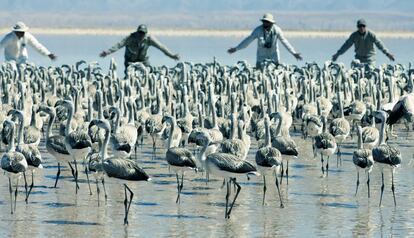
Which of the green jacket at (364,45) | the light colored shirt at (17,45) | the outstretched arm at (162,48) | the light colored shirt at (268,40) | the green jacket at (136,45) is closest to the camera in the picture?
the outstretched arm at (162,48)

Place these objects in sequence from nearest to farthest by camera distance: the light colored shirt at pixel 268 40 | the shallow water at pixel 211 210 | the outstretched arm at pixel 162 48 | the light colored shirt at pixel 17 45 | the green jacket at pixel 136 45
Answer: the shallow water at pixel 211 210 → the outstretched arm at pixel 162 48 → the light colored shirt at pixel 17 45 → the green jacket at pixel 136 45 → the light colored shirt at pixel 268 40

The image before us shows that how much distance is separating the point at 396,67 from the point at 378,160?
1796cm

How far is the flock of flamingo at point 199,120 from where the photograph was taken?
651 inches

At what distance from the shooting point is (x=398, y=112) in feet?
67.8

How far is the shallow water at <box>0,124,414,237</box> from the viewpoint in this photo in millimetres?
14820

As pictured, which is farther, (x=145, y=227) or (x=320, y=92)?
(x=320, y=92)

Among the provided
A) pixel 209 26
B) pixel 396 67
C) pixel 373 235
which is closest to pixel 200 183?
pixel 373 235

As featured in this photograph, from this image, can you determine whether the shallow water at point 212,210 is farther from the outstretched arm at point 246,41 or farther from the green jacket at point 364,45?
the green jacket at point 364,45

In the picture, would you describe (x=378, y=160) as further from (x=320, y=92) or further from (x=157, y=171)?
(x=320, y=92)

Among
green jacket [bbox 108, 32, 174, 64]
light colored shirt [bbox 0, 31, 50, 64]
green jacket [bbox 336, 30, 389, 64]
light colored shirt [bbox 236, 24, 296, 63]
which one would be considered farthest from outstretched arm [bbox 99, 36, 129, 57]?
green jacket [bbox 336, 30, 389, 64]

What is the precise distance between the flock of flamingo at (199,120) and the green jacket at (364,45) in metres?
0.34

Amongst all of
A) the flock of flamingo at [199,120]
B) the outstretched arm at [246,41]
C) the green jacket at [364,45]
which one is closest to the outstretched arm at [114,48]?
the flock of flamingo at [199,120]

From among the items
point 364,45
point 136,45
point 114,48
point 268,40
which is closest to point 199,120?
point 114,48

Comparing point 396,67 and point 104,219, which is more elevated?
point 396,67
